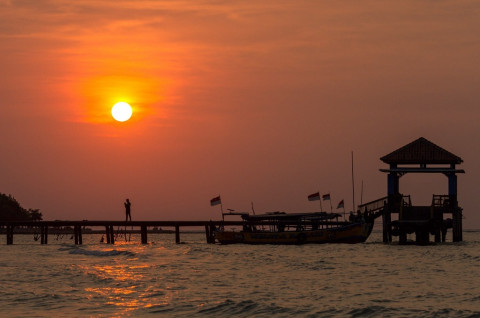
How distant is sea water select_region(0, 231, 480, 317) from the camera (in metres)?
35.1

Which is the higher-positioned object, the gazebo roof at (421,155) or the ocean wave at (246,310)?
the gazebo roof at (421,155)

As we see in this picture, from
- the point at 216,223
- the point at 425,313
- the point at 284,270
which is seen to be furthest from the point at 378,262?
the point at 216,223

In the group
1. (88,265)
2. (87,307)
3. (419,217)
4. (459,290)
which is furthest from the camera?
(419,217)

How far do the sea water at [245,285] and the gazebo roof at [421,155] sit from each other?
11.2 metres

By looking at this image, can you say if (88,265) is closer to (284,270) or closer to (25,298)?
(284,270)

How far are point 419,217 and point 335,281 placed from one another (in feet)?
108

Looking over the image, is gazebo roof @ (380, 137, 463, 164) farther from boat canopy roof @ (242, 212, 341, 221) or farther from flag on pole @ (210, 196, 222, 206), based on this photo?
flag on pole @ (210, 196, 222, 206)

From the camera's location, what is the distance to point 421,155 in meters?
79.2

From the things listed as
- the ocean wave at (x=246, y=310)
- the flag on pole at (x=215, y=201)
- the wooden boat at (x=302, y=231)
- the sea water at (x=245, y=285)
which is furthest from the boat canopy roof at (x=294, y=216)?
the ocean wave at (x=246, y=310)

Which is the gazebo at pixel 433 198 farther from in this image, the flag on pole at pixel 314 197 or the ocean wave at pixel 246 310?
the ocean wave at pixel 246 310

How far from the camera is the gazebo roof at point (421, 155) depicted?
79.3m

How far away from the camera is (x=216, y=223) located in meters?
93.8

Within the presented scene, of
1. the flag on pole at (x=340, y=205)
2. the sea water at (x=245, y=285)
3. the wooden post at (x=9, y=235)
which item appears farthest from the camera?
the wooden post at (x=9, y=235)

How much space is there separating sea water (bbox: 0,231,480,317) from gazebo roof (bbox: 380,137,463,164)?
442 inches
